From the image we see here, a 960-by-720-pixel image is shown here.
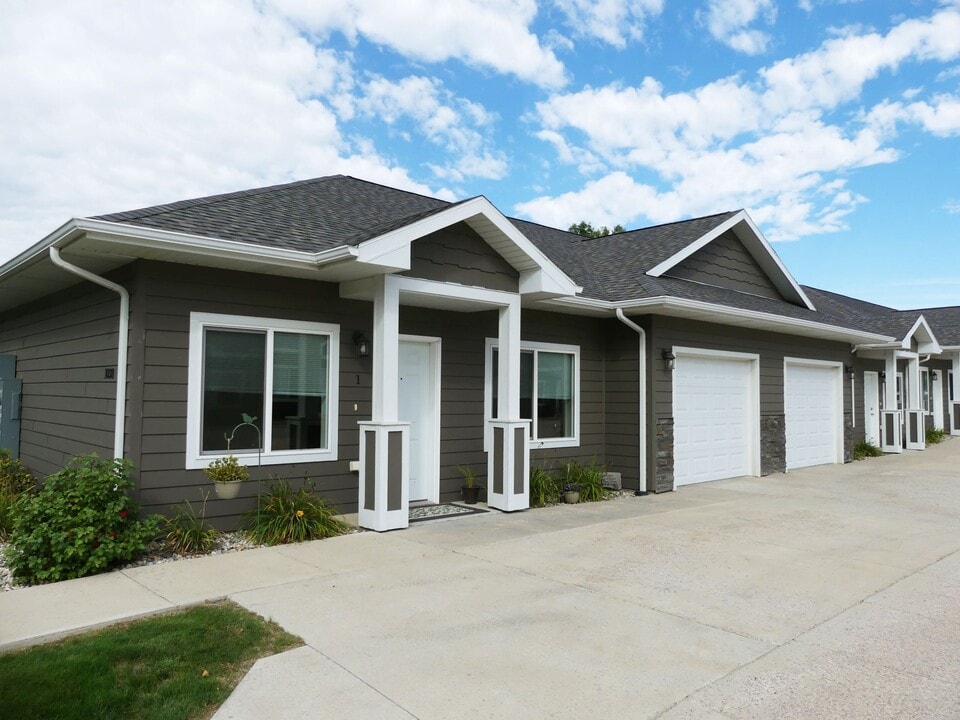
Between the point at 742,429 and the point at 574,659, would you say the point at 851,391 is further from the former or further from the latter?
the point at 574,659

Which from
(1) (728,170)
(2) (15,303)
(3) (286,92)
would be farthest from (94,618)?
(1) (728,170)

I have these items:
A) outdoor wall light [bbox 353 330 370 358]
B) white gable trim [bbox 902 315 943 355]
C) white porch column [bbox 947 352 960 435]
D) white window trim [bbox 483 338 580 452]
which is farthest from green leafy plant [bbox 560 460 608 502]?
white porch column [bbox 947 352 960 435]

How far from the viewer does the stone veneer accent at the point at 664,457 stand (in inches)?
395

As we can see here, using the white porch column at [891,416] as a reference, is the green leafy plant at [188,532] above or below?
below

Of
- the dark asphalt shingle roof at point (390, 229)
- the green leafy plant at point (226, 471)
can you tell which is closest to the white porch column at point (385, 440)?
the dark asphalt shingle roof at point (390, 229)

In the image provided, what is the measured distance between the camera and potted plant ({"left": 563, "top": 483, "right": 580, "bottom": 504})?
916 cm

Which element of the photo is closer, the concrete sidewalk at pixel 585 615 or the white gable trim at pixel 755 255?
the concrete sidewalk at pixel 585 615

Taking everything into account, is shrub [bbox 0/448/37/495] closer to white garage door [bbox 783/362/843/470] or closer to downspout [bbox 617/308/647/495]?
downspout [bbox 617/308/647/495]

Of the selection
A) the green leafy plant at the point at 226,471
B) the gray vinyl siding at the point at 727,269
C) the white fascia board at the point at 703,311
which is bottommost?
the green leafy plant at the point at 226,471

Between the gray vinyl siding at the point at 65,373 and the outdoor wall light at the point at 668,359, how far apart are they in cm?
730

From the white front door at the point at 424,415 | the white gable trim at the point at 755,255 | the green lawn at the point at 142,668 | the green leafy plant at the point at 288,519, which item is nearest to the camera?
the green lawn at the point at 142,668

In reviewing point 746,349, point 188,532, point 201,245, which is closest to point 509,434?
point 188,532

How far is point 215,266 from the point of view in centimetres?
668

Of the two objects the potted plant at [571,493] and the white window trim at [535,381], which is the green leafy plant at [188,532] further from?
the potted plant at [571,493]
